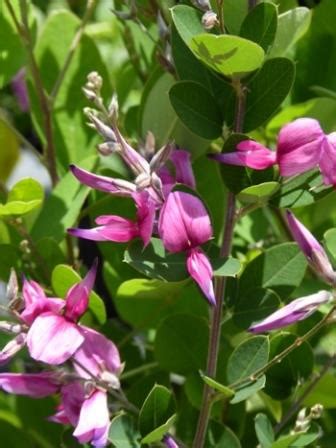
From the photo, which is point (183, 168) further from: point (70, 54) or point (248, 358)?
point (70, 54)

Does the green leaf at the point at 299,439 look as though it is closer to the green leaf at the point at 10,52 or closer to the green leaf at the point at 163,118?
the green leaf at the point at 163,118

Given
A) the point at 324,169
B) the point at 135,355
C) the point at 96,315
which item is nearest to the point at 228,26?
the point at 324,169

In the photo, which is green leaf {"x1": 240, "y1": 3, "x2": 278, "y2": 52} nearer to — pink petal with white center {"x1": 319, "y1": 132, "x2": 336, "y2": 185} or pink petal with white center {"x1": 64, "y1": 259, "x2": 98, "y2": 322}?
pink petal with white center {"x1": 319, "y1": 132, "x2": 336, "y2": 185}

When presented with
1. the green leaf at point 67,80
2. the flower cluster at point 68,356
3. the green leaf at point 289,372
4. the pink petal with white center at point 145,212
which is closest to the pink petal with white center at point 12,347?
the flower cluster at point 68,356

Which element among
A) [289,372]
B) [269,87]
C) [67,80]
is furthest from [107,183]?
[67,80]

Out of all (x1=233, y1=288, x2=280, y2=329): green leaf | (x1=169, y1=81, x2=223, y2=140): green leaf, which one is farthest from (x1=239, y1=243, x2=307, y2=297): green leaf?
(x1=169, y1=81, x2=223, y2=140): green leaf

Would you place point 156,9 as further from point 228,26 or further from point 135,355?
point 135,355
